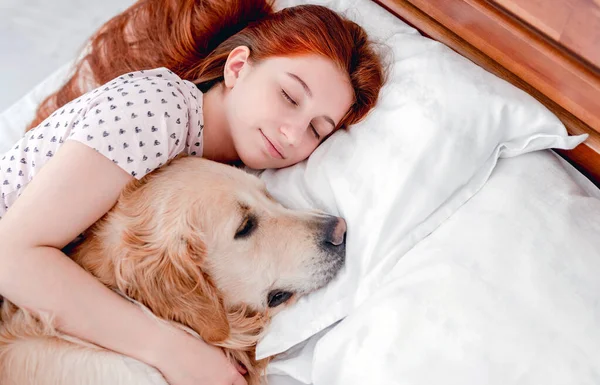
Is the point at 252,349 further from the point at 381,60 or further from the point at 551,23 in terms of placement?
the point at 551,23

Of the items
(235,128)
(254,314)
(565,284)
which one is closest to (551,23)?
(565,284)

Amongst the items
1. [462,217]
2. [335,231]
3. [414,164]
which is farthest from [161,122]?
[462,217]

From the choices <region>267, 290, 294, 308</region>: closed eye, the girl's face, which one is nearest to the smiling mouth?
the girl's face

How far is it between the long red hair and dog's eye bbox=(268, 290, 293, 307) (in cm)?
56

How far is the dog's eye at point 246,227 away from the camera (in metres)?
1.55

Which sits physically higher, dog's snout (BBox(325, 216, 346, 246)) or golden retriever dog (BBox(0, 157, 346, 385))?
dog's snout (BBox(325, 216, 346, 246))

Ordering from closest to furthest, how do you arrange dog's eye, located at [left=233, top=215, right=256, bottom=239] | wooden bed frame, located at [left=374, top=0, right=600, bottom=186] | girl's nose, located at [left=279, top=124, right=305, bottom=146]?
wooden bed frame, located at [left=374, top=0, right=600, bottom=186] < dog's eye, located at [left=233, top=215, right=256, bottom=239] < girl's nose, located at [left=279, top=124, right=305, bottom=146]

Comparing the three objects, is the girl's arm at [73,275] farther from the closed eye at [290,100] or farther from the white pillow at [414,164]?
the closed eye at [290,100]

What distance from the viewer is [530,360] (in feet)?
4.16

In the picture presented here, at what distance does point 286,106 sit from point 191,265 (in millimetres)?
567

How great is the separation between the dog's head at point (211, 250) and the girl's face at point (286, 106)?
200 millimetres

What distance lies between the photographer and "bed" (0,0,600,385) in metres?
1.31

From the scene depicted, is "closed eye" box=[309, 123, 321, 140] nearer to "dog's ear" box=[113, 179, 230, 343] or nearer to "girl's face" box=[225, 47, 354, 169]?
"girl's face" box=[225, 47, 354, 169]

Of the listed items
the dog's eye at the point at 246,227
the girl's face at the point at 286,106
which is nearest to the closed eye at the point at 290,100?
the girl's face at the point at 286,106
